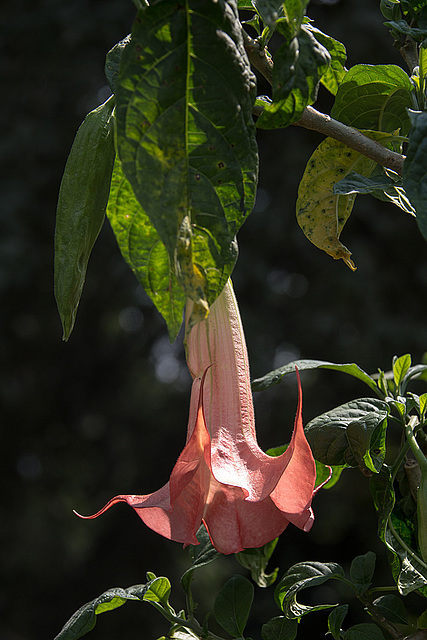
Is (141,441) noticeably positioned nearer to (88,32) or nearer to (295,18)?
(88,32)

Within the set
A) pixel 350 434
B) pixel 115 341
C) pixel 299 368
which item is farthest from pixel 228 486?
pixel 115 341

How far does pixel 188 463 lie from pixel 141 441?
2.43 meters

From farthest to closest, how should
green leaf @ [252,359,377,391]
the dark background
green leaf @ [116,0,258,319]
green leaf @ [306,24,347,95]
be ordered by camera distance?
the dark background → green leaf @ [252,359,377,391] → green leaf @ [306,24,347,95] → green leaf @ [116,0,258,319]

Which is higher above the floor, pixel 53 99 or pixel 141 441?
pixel 53 99

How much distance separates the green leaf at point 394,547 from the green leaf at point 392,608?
0.16 ft

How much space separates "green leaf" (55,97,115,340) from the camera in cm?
33

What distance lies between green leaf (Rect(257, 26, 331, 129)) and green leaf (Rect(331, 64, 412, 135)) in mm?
120

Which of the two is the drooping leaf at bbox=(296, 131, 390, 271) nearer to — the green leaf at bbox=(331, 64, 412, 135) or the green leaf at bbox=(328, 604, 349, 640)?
the green leaf at bbox=(331, 64, 412, 135)

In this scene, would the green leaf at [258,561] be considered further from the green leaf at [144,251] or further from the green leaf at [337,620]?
the green leaf at [144,251]

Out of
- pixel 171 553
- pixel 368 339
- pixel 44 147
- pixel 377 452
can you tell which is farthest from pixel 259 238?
pixel 377 452

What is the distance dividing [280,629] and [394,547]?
97 millimetres

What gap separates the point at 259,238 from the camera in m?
2.54

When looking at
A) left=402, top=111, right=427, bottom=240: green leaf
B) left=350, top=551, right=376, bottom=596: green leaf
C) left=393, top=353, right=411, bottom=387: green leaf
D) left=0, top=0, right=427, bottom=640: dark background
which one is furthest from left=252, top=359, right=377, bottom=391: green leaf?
left=0, top=0, right=427, bottom=640: dark background

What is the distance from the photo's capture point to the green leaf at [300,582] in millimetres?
435
